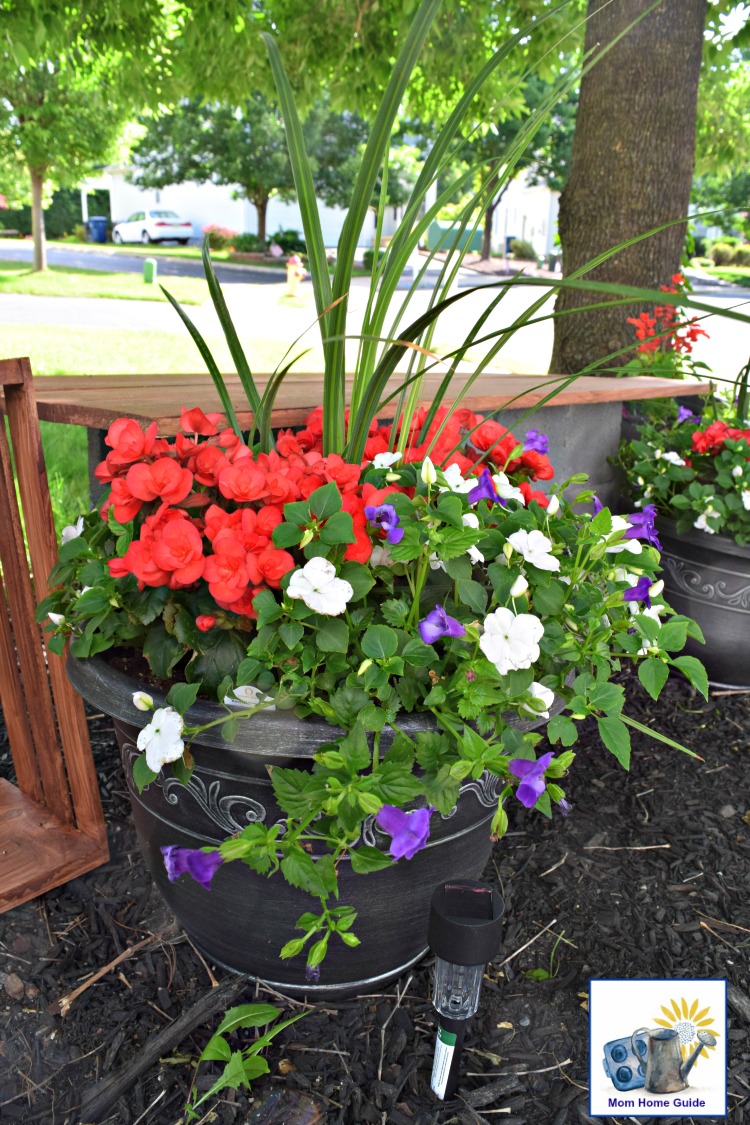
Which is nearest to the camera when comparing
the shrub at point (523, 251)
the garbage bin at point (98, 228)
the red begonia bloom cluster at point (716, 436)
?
the red begonia bloom cluster at point (716, 436)

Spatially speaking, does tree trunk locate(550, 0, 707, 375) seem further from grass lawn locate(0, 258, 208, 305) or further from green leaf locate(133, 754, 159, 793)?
grass lawn locate(0, 258, 208, 305)

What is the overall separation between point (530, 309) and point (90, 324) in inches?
398

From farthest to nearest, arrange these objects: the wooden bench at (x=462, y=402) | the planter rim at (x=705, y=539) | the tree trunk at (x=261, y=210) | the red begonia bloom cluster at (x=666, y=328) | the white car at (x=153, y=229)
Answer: the white car at (x=153, y=229) → the tree trunk at (x=261, y=210) → the red begonia bloom cluster at (x=666, y=328) → the planter rim at (x=705, y=539) → the wooden bench at (x=462, y=402)

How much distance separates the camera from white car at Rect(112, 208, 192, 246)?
31.8m

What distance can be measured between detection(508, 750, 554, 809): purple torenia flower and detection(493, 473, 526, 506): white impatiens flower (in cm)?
43

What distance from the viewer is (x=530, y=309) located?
3.84 ft

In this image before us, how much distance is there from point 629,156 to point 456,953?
3239 mm

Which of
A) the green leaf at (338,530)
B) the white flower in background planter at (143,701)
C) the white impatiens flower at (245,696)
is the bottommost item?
the white flower in background planter at (143,701)

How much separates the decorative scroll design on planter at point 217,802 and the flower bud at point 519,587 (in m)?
0.45

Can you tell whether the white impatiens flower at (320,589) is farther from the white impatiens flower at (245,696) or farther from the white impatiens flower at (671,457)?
the white impatiens flower at (671,457)

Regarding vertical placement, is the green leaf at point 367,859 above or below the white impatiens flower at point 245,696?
below

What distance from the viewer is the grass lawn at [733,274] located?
28594 mm

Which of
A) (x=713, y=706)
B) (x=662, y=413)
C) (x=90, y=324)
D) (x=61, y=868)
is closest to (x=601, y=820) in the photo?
(x=713, y=706)
